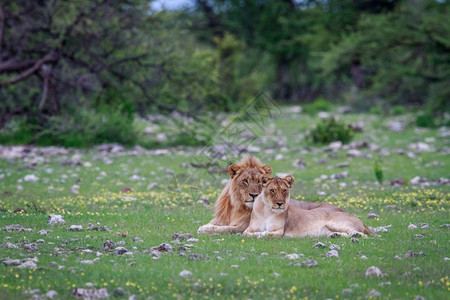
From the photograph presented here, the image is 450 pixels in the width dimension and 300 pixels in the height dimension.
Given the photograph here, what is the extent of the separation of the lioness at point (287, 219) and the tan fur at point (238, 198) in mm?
241

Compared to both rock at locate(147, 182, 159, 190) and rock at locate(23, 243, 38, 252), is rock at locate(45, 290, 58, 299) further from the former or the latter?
rock at locate(147, 182, 159, 190)

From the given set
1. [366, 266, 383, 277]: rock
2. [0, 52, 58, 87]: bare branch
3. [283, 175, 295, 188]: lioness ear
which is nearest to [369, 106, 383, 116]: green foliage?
[0, 52, 58, 87]: bare branch

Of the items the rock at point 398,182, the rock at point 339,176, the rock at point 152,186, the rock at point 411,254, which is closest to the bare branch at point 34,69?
the rock at point 152,186

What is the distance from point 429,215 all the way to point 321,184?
15.3ft

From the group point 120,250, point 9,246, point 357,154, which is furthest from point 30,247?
point 357,154

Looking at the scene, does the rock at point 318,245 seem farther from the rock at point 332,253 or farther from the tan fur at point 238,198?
the tan fur at point 238,198

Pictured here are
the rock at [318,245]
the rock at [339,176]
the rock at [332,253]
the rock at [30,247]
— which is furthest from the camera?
the rock at [339,176]

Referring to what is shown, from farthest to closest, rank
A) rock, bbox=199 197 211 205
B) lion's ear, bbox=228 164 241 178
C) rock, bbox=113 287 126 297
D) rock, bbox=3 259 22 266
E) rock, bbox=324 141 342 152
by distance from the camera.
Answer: rock, bbox=324 141 342 152 < rock, bbox=199 197 211 205 < lion's ear, bbox=228 164 241 178 < rock, bbox=3 259 22 266 < rock, bbox=113 287 126 297

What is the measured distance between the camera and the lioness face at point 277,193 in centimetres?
Result: 980

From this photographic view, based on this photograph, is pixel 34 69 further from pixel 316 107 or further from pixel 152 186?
pixel 316 107

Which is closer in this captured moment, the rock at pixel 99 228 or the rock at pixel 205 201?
the rock at pixel 99 228

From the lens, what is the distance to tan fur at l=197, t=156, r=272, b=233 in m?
10.5

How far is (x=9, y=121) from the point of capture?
26.2 m

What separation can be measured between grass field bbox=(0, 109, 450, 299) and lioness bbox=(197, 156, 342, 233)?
44 centimetres
